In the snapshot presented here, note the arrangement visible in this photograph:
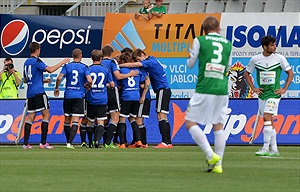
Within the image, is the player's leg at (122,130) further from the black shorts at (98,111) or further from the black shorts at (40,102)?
the black shorts at (40,102)

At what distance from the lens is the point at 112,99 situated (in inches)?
834

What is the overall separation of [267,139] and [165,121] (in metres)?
4.64

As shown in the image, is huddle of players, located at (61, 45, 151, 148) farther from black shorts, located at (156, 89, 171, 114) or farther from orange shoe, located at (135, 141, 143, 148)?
black shorts, located at (156, 89, 171, 114)

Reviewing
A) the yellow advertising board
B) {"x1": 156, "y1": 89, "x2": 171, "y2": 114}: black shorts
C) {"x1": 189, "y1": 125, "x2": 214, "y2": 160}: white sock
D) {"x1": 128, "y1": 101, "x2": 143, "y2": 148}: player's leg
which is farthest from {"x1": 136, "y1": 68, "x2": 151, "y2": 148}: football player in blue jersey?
{"x1": 189, "y1": 125, "x2": 214, "y2": 160}: white sock

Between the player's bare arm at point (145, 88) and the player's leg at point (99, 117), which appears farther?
the player's bare arm at point (145, 88)

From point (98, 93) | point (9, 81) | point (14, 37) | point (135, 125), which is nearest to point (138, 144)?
point (135, 125)

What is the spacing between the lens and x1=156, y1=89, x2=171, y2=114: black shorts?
21.0 metres

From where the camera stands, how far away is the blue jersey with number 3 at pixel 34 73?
65.2 ft

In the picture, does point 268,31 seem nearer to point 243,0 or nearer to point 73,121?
point 243,0

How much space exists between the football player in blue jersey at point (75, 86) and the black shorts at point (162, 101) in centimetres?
166

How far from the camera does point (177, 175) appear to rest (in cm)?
1199

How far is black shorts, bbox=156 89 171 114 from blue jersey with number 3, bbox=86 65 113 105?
3.93 ft

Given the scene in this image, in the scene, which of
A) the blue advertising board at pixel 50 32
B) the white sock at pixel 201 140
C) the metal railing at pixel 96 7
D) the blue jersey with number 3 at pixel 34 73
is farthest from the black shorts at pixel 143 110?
the metal railing at pixel 96 7

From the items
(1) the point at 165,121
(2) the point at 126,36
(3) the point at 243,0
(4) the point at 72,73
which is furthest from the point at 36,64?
(3) the point at 243,0
